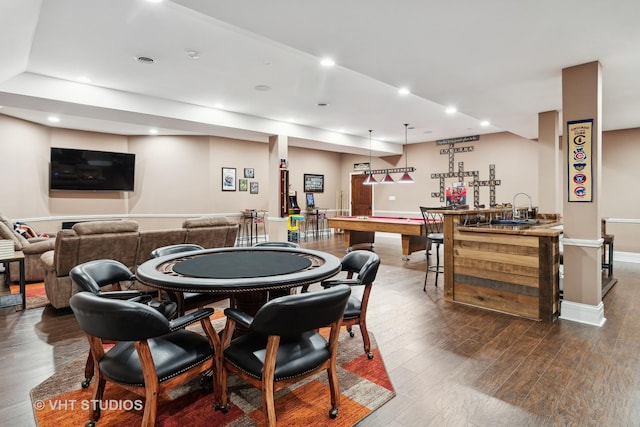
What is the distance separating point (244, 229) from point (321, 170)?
3.53 meters

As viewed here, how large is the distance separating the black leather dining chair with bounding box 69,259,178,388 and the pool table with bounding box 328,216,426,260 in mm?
4776

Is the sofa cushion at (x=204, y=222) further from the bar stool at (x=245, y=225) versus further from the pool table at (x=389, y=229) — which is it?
the bar stool at (x=245, y=225)

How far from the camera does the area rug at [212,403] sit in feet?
6.65

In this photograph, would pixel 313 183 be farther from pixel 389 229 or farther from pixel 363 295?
pixel 363 295

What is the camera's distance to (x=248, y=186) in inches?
382

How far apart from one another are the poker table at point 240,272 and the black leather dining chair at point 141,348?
0.74 ft

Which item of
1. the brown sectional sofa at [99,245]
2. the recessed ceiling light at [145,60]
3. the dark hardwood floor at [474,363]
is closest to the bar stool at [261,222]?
the brown sectional sofa at [99,245]

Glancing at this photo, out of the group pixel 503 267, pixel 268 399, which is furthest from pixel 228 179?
pixel 268 399

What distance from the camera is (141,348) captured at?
171 centimetres

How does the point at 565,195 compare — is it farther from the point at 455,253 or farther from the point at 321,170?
the point at 321,170

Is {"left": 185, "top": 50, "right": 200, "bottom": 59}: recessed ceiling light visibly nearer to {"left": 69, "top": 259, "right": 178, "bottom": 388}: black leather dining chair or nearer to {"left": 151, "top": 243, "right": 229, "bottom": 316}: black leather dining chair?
{"left": 151, "top": 243, "right": 229, "bottom": 316}: black leather dining chair

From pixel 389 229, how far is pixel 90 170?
699cm

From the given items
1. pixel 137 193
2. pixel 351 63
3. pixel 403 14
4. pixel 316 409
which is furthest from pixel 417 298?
pixel 137 193

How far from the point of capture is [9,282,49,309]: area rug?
4164mm
